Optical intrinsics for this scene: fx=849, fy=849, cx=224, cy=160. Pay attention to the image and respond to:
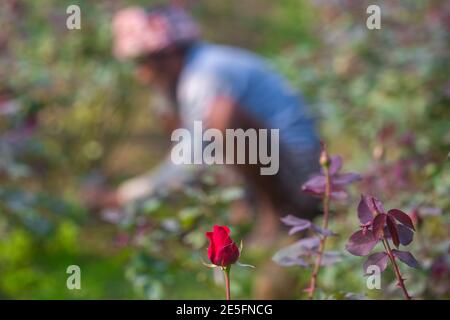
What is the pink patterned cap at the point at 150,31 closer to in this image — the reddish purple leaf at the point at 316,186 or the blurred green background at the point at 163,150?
the blurred green background at the point at 163,150

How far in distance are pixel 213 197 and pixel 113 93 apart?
3.05m

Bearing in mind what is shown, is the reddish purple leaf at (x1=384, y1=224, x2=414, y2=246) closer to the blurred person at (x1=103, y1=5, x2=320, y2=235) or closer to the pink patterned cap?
the blurred person at (x1=103, y1=5, x2=320, y2=235)

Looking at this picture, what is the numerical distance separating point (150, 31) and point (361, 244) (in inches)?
108

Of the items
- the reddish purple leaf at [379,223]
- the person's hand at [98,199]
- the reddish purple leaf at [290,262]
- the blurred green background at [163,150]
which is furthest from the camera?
the person's hand at [98,199]

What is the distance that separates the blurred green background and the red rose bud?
0.73 ft

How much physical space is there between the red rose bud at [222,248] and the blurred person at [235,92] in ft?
8.12

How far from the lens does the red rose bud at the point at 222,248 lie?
3.57 feet

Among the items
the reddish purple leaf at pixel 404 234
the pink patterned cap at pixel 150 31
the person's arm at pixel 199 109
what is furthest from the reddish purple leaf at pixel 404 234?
the pink patterned cap at pixel 150 31

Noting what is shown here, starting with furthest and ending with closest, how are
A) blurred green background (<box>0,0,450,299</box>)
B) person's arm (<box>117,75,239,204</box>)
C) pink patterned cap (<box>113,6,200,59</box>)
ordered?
pink patterned cap (<box>113,6,200,59</box>) < person's arm (<box>117,75,239,204</box>) < blurred green background (<box>0,0,450,299</box>)

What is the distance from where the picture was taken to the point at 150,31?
3725 mm

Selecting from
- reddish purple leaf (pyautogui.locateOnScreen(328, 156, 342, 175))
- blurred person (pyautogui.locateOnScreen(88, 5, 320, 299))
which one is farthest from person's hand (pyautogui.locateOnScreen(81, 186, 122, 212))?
reddish purple leaf (pyautogui.locateOnScreen(328, 156, 342, 175))

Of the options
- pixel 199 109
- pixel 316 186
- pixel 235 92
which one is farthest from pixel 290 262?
pixel 235 92

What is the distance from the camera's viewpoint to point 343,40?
10.3 feet

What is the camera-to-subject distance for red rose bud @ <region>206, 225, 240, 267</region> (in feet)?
3.57
